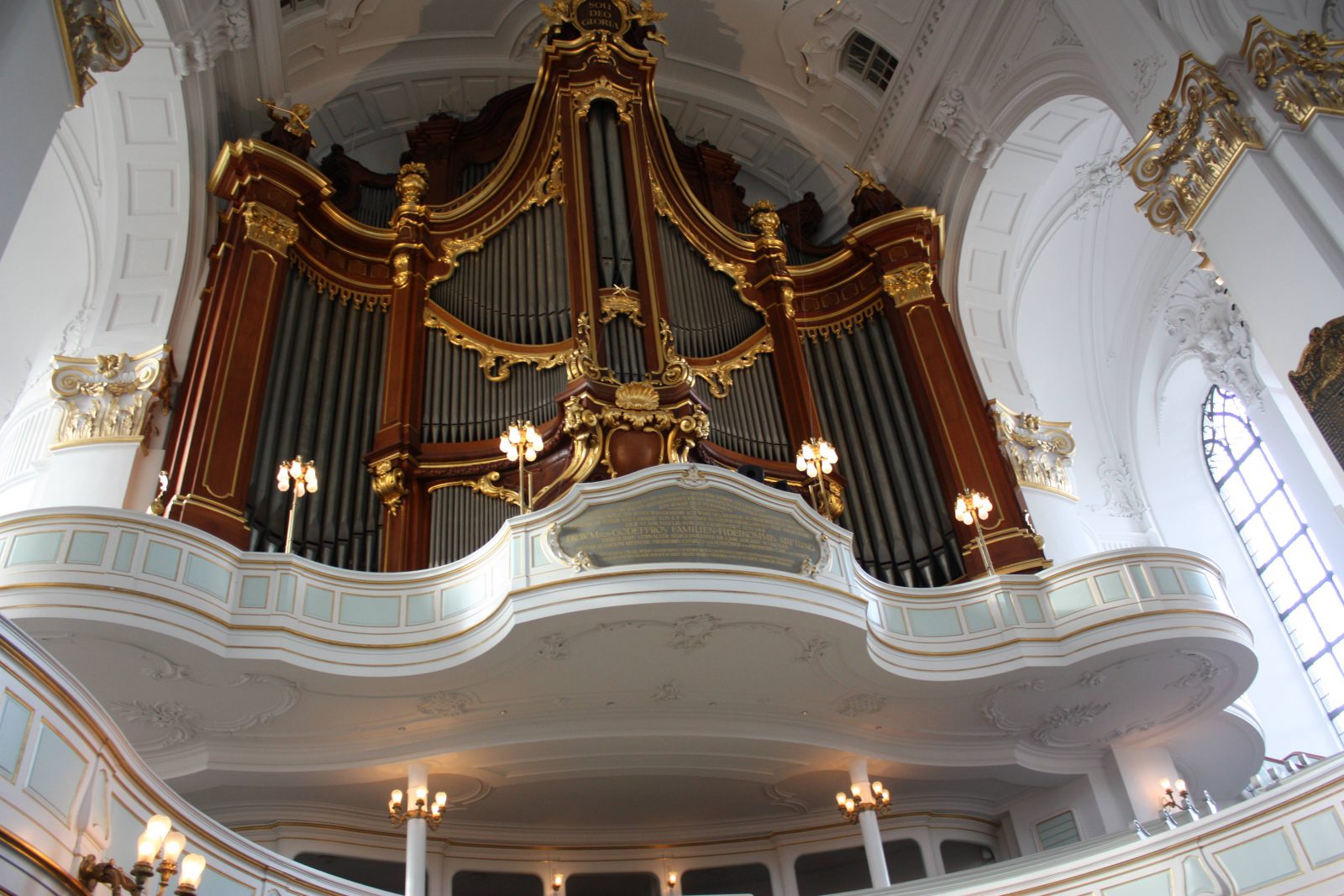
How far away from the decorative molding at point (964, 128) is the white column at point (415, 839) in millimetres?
11932

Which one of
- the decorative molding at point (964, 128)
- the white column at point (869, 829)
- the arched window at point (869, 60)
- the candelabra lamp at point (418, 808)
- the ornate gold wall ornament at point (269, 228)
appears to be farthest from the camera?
the arched window at point (869, 60)

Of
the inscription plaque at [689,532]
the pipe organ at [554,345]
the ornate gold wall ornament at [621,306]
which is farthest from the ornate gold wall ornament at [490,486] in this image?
the ornate gold wall ornament at [621,306]

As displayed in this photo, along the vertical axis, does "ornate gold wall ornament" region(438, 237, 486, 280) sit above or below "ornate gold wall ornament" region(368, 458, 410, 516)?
above

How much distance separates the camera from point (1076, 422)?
19547 millimetres

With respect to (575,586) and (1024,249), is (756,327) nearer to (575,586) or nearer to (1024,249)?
(1024,249)

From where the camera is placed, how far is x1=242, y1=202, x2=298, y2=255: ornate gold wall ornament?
47.3ft

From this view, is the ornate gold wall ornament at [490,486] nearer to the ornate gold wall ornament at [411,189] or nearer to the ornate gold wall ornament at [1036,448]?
the ornate gold wall ornament at [411,189]

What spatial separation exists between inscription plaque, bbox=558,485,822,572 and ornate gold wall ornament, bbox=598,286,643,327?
12.4 feet

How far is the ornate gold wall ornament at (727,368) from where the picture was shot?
14.8m

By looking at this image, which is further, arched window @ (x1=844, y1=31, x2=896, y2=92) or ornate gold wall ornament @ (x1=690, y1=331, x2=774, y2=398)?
arched window @ (x1=844, y1=31, x2=896, y2=92)

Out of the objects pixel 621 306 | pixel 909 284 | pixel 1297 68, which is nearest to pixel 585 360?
pixel 621 306

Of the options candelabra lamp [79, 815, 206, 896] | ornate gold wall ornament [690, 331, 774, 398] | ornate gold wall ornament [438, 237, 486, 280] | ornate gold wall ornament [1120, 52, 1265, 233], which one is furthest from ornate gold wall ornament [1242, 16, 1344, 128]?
candelabra lamp [79, 815, 206, 896]

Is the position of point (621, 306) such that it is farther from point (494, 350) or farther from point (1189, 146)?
point (1189, 146)

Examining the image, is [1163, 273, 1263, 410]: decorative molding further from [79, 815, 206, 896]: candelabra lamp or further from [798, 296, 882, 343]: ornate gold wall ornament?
[79, 815, 206, 896]: candelabra lamp
